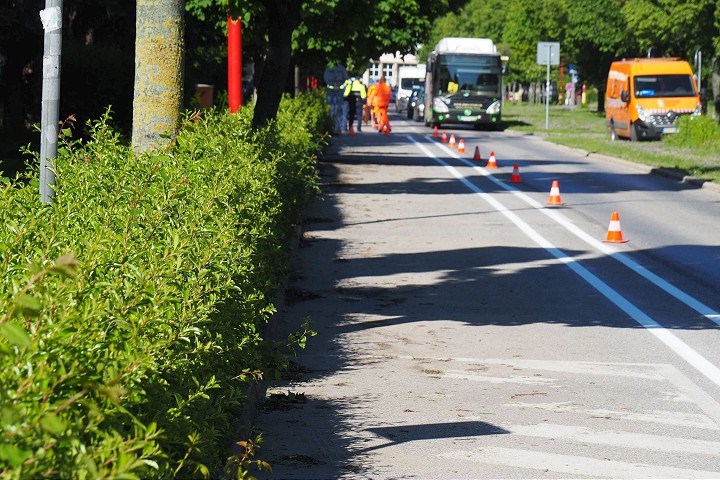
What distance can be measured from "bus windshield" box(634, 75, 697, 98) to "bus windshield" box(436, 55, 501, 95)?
13.4 metres

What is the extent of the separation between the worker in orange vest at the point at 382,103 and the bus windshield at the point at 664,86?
10.5 meters

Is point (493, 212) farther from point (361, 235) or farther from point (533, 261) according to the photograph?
point (533, 261)

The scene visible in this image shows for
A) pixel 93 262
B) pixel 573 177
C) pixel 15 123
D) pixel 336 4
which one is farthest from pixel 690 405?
pixel 15 123

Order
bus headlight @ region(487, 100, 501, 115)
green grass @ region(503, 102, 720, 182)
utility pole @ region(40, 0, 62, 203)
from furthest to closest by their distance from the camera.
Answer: bus headlight @ region(487, 100, 501, 115)
green grass @ region(503, 102, 720, 182)
utility pole @ region(40, 0, 62, 203)

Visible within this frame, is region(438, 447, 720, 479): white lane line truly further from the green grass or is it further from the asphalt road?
the green grass

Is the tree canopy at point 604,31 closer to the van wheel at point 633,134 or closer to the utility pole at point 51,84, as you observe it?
the van wheel at point 633,134

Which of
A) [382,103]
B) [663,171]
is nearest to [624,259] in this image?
[663,171]

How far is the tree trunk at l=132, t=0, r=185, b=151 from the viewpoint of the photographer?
11.1m

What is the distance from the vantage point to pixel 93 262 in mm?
4625

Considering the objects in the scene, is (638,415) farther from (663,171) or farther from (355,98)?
(355,98)

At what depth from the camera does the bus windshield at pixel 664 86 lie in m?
43.0

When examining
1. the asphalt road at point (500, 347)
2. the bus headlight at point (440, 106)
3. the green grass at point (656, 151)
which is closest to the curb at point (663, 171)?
the green grass at point (656, 151)

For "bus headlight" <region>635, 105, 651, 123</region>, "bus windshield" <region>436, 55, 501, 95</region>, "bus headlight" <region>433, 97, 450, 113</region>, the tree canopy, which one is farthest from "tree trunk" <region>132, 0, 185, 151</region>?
"bus windshield" <region>436, 55, 501, 95</region>

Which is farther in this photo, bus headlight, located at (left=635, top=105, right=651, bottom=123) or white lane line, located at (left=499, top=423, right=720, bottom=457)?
bus headlight, located at (left=635, top=105, right=651, bottom=123)
